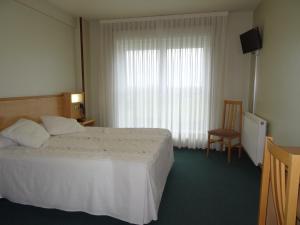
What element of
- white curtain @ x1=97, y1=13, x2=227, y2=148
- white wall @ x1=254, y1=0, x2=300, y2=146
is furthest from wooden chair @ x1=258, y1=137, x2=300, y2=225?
white curtain @ x1=97, y1=13, x2=227, y2=148

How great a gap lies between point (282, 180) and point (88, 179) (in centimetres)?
166

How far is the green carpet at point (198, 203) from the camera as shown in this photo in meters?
2.15

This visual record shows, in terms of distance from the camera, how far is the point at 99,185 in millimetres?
2051

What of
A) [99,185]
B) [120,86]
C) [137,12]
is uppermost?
[137,12]

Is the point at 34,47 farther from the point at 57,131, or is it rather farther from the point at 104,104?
the point at 104,104

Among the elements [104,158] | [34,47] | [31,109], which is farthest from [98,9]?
[104,158]

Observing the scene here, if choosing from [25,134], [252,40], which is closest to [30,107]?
[25,134]

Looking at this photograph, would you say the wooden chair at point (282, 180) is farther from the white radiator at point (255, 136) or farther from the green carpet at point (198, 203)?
the white radiator at point (255, 136)

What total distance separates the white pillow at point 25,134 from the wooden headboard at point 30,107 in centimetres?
20

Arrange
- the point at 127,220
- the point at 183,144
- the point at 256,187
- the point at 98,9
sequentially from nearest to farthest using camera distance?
1. the point at 127,220
2. the point at 256,187
3. the point at 98,9
4. the point at 183,144

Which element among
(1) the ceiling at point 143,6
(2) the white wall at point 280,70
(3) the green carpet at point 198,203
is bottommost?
(3) the green carpet at point 198,203

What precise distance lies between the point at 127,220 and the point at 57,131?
5.97 ft

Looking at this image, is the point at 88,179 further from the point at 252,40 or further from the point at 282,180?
the point at 252,40

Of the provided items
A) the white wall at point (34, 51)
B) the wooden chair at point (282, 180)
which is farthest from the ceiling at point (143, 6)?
the wooden chair at point (282, 180)
